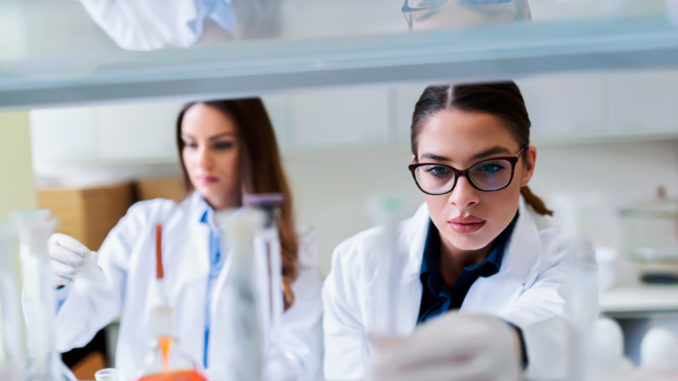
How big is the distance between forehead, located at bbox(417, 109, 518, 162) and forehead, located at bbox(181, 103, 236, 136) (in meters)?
0.71

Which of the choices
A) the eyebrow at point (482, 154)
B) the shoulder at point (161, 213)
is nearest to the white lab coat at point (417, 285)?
the eyebrow at point (482, 154)

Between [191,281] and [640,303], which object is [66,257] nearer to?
[191,281]

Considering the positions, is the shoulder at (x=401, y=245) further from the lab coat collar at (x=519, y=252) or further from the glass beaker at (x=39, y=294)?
the glass beaker at (x=39, y=294)

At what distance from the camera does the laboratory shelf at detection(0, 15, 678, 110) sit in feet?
1.67

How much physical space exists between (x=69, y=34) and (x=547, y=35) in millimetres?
488

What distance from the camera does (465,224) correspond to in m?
0.88

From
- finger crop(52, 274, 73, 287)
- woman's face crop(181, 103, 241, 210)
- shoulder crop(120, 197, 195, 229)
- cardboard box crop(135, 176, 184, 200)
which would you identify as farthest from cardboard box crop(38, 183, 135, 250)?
finger crop(52, 274, 73, 287)

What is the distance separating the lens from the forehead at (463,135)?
2.85ft

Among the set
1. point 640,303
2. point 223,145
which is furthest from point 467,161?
point 640,303

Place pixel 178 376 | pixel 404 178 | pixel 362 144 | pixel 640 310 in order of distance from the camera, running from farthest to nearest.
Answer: pixel 362 144
pixel 404 178
pixel 640 310
pixel 178 376

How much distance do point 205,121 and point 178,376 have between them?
98cm

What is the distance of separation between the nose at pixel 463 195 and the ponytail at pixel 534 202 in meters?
0.23

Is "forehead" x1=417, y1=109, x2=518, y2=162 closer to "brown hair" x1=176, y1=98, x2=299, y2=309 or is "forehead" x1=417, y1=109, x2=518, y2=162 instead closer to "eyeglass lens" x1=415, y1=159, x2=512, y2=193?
"eyeglass lens" x1=415, y1=159, x2=512, y2=193

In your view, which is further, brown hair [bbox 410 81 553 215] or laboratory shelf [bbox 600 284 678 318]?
laboratory shelf [bbox 600 284 678 318]
